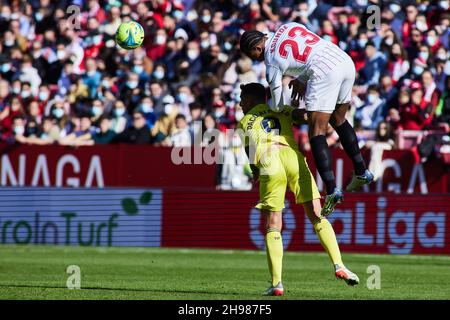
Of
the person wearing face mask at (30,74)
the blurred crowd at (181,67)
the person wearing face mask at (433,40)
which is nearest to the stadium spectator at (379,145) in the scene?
the blurred crowd at (181,67)

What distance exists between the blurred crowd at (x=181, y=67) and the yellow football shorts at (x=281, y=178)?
8.64 m

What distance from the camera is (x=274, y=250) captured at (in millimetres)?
11242

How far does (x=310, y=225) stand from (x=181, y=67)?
5.25 m

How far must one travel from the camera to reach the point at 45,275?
13945mm

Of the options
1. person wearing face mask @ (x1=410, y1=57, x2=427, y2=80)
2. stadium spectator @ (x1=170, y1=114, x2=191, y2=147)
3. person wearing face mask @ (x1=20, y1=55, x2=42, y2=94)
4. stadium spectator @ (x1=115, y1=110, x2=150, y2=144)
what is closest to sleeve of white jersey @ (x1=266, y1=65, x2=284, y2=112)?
stadium spectator @ (x1=170, y1=114, x2=191, y2=147)

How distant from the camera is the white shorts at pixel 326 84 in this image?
456 inches

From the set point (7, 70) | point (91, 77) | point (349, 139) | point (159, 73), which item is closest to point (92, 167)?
point (159, 73)

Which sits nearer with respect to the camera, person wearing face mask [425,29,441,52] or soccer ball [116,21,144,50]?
soccer ball [116,21,144,50]

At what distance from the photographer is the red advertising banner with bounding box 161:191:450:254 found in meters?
19.1

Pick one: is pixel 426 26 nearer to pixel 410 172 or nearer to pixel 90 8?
pixel 410 172

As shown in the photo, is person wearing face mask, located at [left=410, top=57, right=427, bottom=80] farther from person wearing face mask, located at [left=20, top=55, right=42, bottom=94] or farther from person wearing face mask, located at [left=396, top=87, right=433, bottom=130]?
person wearing face mask, located at [left=20, top=55, right=42, bottom=94]

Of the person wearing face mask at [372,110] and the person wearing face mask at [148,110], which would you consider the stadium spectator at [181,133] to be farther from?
the person wearing face mask at [372,110]

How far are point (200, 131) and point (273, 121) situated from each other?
8945mm

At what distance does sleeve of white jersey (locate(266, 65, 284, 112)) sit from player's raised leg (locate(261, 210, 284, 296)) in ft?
3.66
